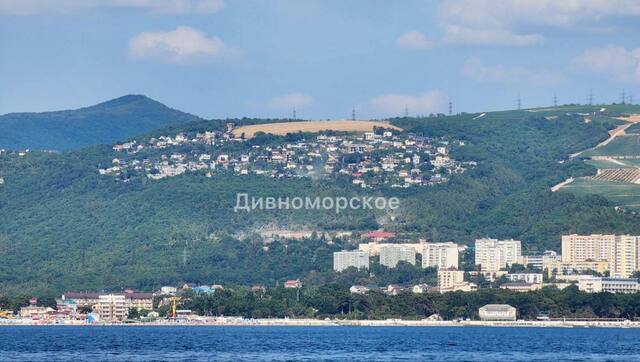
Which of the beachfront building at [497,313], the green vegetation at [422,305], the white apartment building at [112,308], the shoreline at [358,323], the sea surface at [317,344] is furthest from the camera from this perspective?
the white apartment building at [112,308]

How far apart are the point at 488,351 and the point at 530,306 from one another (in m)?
58.3

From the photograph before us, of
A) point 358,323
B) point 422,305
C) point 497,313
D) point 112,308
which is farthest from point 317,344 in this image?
point 112,308

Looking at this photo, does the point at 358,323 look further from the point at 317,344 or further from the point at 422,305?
the point at 317,344

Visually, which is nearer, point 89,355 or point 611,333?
point 89,355

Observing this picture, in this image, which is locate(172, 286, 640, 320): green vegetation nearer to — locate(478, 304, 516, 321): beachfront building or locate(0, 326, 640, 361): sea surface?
locate(478, 304, 516, 321): beachfront building

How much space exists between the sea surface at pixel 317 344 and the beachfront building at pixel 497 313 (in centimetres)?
374

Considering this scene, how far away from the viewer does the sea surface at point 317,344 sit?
118250 millimetres

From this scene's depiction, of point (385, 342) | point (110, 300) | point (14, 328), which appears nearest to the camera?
point (385, 342)

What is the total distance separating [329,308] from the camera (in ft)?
616

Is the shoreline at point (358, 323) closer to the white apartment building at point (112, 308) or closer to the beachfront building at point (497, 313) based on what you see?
the beachfront building at point (497, 313)

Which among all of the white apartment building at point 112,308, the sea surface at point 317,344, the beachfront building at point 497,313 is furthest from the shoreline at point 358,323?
the white apartment building at point 112,308

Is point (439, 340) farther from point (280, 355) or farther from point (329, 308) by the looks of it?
point (329, 308)

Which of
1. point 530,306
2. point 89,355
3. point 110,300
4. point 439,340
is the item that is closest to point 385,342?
point 439,340

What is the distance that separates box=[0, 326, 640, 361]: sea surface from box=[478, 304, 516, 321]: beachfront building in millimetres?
3736
